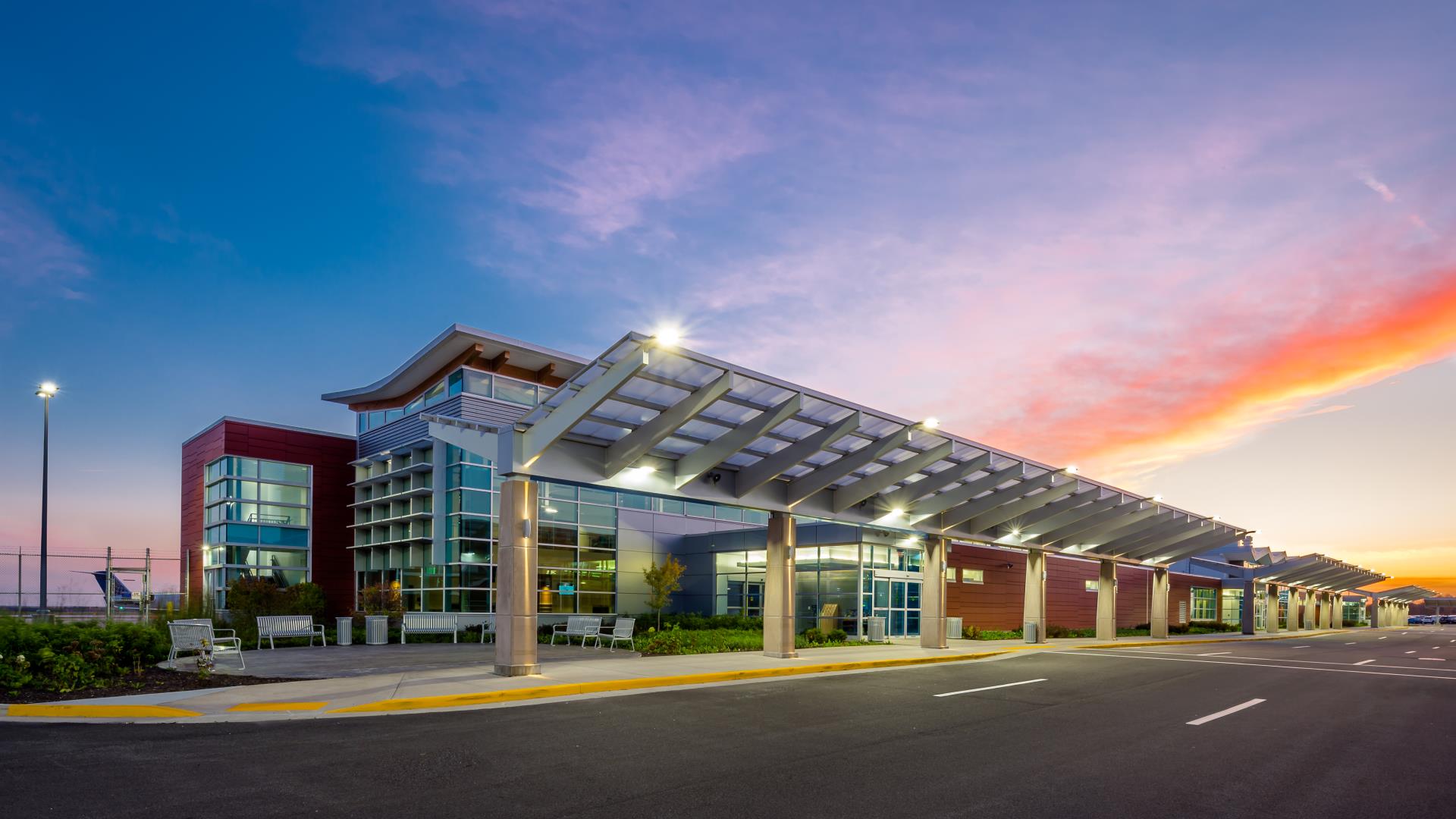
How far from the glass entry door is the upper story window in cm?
1469

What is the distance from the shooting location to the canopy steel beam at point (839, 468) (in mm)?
20188

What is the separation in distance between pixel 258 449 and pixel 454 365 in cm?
1038

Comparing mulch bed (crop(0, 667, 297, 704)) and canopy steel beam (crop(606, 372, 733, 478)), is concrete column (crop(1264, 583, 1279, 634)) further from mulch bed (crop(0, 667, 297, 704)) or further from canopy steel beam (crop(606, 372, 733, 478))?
mulch bed (crop(0, 667, 297, 704))

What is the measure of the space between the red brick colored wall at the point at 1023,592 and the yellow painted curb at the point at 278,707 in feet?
76.9

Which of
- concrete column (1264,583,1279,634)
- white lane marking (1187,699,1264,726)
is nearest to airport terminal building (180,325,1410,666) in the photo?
white lane marking (1187,699,1264,726)

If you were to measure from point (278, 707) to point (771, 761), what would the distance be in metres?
7.02

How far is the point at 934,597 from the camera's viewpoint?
85.4ft

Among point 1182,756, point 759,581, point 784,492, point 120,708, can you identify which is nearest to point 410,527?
point 759,581

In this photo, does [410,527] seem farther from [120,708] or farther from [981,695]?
[981,695]

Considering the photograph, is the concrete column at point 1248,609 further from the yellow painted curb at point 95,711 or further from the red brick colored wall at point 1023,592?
the yellow painted curb at point 95,711

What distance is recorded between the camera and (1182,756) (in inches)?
349

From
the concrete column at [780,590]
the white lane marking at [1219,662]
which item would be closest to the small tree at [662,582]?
the concrete column at [780,590]

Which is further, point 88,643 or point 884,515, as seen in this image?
point 884,515

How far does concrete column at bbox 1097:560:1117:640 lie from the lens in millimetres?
36406
